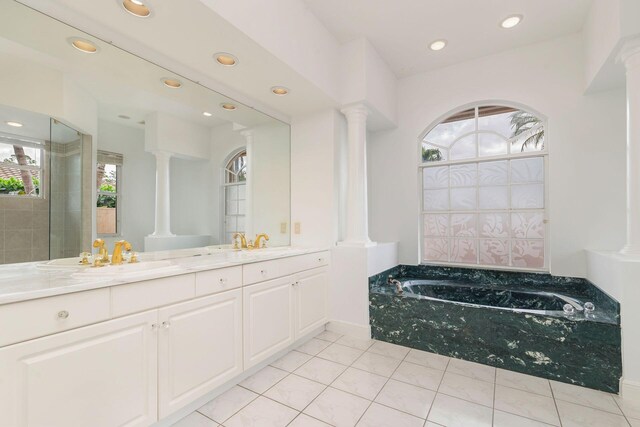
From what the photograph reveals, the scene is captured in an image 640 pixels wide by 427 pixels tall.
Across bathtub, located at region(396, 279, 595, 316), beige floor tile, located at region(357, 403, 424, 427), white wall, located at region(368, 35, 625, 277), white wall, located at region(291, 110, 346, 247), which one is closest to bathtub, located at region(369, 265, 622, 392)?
bathtub, located at region(396, 279, 595, 316)

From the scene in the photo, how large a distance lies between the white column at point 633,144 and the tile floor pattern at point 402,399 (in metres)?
1.07

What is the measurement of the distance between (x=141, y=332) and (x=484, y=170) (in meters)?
3.54

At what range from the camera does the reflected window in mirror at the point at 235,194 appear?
2.65 m

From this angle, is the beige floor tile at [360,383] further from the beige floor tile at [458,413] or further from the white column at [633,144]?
the white column at [633,144]

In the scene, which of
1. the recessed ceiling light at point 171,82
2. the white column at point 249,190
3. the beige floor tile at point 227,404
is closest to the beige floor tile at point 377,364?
the beige floor tile at point 227,404

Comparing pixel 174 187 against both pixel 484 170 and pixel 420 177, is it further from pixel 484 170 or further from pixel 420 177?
pixel 484 170

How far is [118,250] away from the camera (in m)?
1.84

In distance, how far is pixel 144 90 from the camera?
2104mm

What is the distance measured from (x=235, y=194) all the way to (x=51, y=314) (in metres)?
1.68

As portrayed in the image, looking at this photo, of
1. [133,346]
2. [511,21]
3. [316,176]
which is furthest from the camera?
[316,176]

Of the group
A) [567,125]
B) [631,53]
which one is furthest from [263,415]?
[567,125]

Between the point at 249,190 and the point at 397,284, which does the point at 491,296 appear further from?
the point at 249,190

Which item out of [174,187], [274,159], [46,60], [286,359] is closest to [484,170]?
[274,159]

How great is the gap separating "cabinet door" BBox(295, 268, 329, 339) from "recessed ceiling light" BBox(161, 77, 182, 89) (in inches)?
71.7
